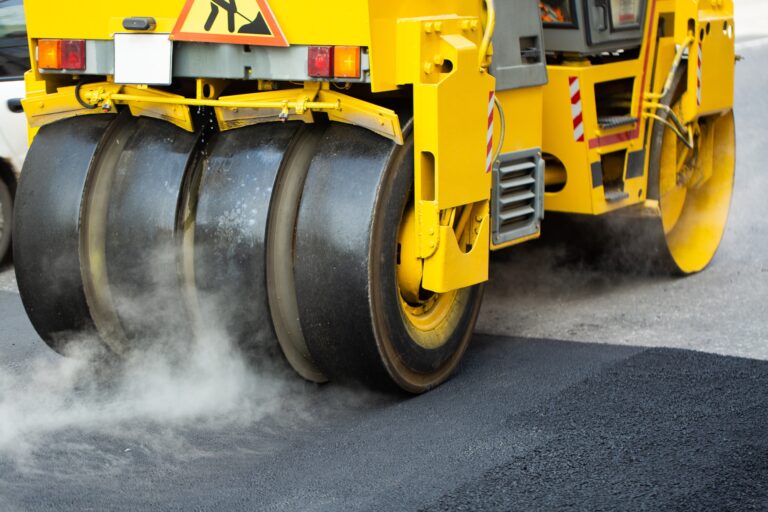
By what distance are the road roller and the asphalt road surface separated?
178 mm

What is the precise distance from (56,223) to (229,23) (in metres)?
1.05

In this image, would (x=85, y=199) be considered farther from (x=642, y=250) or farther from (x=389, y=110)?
(x=642, y=250)

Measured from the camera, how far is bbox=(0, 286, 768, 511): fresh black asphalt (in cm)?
371

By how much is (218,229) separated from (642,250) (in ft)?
10.1

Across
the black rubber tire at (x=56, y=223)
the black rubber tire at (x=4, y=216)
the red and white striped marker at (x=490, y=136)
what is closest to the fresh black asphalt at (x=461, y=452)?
the black rubber tire at (x=56, y=223)

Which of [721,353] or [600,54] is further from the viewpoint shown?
[600,54]

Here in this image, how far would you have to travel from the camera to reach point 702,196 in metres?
7.18

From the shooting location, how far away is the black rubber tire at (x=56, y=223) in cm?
464

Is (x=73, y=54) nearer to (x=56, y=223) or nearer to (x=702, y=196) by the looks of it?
(x=56, y=223)

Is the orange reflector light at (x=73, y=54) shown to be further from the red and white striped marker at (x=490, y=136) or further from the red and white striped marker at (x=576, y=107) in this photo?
the red and white striped marker at (x=576, y=107)

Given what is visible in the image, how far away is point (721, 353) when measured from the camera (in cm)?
531

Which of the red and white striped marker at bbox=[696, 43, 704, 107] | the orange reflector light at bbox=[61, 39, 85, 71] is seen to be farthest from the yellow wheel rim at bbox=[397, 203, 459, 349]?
the red and white striped marker at bbox=[696, 43, 704, 107]

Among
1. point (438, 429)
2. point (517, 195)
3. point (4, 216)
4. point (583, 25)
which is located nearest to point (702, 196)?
point (583, 25)

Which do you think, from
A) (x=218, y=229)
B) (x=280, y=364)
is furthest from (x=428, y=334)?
(x=218, y=229)
